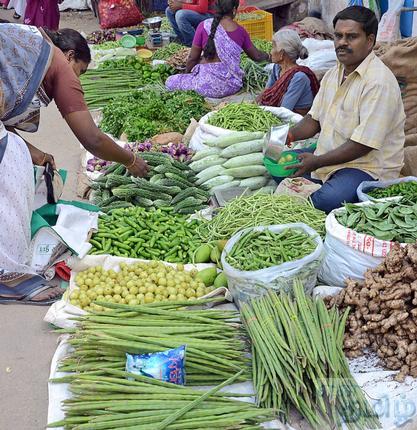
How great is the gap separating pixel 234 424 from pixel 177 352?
1.35 feet

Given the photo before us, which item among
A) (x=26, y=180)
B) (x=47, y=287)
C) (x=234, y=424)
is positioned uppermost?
(x=26, y=180)

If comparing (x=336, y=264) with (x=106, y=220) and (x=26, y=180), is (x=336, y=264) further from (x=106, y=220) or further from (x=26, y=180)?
(x=26, y=180)

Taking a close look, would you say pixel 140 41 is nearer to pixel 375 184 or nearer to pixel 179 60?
pixel 179 60

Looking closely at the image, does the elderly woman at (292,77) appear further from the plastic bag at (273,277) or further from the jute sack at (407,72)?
the plastic bag at (273,277)

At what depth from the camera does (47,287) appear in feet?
12.9

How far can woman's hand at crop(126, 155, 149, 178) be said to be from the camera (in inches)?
182

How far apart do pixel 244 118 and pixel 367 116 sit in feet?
4.86

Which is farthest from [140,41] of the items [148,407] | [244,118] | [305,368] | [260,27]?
[148,407]

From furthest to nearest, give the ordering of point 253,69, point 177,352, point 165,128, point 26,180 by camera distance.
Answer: point 253,69 < point 165,128 < point 26,180 < point 177,352

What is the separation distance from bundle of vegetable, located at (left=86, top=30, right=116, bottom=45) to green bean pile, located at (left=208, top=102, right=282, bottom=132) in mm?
4976

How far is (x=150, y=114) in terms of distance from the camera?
609 cm

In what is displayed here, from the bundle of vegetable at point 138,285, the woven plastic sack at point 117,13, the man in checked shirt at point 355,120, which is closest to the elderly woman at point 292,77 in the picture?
the man in checked shirt at point 355,120

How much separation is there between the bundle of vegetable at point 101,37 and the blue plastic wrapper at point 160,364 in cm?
776

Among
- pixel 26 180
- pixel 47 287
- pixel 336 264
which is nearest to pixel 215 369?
pixel 336 264
